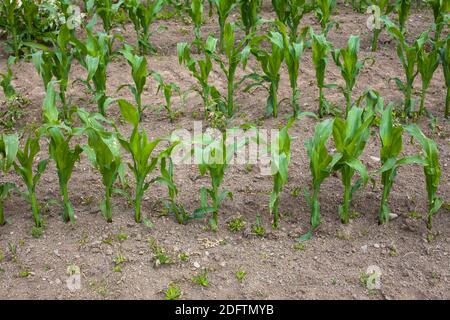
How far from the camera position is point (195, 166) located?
4500 mm

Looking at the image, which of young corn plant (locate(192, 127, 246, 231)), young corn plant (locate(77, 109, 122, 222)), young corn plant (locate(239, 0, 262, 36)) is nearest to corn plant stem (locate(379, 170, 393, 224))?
young corn plant (locate(192, 127, 246, 231))

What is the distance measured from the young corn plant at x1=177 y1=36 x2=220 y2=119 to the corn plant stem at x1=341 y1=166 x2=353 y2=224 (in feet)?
4.74

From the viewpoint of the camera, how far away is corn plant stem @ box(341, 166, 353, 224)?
3783mm

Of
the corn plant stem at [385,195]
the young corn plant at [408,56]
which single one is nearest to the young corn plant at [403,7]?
the young corn plant at [408,56]

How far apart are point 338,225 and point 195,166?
1063 mm

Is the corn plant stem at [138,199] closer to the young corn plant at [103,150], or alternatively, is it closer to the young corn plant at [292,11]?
the young corn plant at [103,150]

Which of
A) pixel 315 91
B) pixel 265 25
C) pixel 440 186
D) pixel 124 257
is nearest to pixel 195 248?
pixel 124 257

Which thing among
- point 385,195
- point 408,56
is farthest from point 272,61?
point 385,195

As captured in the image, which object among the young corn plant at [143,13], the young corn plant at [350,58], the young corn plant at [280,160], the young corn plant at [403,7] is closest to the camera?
the young corn plant at [280,160]

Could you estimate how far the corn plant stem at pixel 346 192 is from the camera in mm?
3783

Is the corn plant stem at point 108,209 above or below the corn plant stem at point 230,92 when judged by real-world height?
below

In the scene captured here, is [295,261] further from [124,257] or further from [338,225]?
[124,257]

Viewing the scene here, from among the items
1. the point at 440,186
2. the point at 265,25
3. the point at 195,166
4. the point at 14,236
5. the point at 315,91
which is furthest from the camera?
the point at 265,25

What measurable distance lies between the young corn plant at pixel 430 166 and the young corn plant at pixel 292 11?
2368 millimetres
